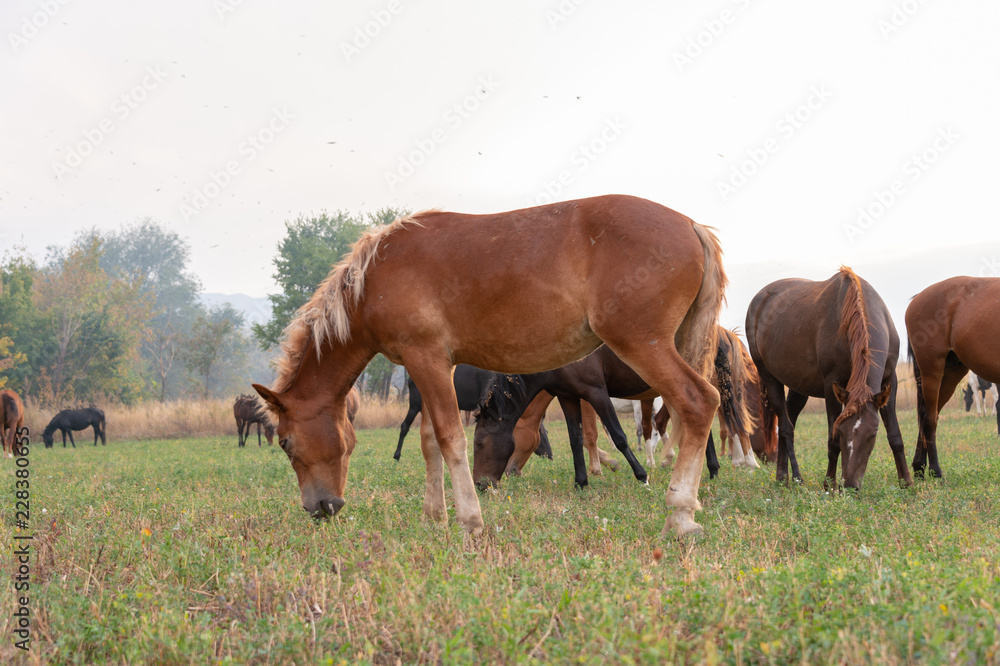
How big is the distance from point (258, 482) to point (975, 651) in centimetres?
780

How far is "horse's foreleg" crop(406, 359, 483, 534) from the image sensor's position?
460cm

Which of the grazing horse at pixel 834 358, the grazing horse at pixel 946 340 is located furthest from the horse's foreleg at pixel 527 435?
the grazing horse at pixel 946 340

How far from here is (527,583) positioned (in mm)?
3223

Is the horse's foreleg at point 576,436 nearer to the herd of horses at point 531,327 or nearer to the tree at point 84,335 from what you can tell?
the herd of horses at point 531,327

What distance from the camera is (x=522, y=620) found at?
8.65 ft

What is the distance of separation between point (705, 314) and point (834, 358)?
7.90 feet

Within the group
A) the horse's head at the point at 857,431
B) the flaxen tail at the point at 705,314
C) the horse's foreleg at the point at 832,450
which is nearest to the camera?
the flaxen tail at the point at 705,314

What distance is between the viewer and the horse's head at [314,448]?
5.15 m

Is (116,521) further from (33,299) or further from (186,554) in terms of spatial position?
(33,299)

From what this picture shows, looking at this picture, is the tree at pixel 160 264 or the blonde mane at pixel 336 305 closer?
the blonde mane at pixel 336 305

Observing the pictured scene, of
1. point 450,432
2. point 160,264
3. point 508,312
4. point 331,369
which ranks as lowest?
point 450,432

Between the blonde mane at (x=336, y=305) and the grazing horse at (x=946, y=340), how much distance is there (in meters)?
6.24

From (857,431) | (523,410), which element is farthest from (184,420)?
(857,431)

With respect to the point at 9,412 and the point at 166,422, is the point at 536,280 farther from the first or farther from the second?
the point at 166,422
